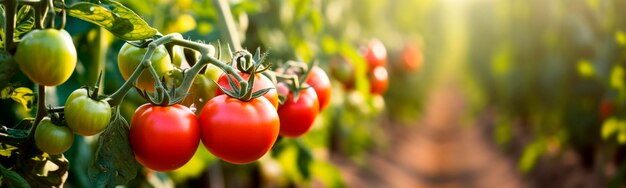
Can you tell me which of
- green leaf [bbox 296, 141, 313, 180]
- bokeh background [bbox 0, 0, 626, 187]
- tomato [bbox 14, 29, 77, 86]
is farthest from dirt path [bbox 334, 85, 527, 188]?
tomato [bbox 14, 29, 77, 86]

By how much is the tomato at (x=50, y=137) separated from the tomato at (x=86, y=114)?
0.01m

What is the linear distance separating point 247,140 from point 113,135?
145 mm

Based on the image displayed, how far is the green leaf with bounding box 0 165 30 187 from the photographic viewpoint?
81 cm

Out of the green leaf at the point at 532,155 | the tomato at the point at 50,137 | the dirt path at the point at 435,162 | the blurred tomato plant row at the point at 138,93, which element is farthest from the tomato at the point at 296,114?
the dirt path at the point at 435,162

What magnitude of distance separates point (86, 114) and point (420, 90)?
290 inches

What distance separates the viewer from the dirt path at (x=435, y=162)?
650 cm

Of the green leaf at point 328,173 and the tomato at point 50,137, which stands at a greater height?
the green leaf at point 328,173

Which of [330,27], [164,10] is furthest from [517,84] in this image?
[164,10]

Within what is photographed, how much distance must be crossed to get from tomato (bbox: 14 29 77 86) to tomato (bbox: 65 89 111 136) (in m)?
0.05

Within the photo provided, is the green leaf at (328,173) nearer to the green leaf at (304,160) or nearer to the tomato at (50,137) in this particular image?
the green leaf at (304,160)

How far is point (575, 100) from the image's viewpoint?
4.69 metres

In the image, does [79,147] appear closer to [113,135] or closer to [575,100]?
[113,135]

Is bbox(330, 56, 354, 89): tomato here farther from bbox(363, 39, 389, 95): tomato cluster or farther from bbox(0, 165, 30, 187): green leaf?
bbox(0, 165, 30, 187): green leaf

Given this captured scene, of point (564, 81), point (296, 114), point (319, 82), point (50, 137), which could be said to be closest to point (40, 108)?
point (50, 137)
